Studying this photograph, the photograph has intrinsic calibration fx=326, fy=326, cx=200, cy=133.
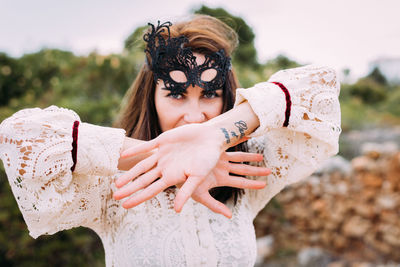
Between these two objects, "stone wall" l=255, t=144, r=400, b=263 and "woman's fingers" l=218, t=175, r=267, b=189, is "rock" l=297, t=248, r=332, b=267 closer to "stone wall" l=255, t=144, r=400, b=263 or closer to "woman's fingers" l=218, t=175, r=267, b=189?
"stone wall" l=255, t=144, r=400, b=263

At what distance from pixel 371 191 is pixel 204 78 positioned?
3.55 metres

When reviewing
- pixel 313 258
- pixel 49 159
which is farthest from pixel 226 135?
pixel 313 258

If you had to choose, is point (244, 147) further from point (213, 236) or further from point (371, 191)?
point (371, 191)

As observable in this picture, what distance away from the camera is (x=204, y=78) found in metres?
1.37

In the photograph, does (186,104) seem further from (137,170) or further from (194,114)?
(137,170)

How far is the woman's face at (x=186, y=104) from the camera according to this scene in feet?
4.45

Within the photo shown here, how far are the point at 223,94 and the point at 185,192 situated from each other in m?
0.66

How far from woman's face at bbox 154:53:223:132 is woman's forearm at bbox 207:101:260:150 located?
0.20 m

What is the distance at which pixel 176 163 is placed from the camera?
1.02m

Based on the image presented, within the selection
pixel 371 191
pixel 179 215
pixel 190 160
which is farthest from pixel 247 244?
pixel 371 191

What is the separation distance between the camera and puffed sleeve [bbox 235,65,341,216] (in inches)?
47.5

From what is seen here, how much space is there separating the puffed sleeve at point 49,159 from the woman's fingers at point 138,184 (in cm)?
11

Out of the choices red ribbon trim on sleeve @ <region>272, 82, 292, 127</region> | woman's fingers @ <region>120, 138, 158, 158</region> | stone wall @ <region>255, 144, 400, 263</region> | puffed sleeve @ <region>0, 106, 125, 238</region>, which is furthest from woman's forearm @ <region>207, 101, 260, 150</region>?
stone wall @ <region>255, 144, 400, 263</region>

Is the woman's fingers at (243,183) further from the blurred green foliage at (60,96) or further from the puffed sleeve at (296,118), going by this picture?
the blurred green foliage at (60,96)
